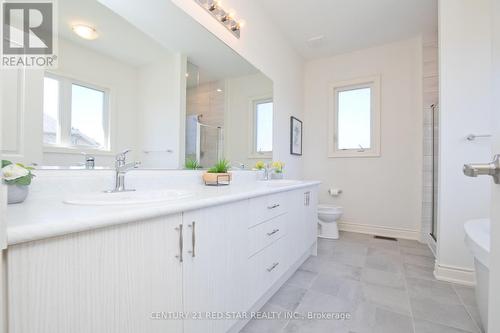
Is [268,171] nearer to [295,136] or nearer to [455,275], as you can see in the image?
[295,136]

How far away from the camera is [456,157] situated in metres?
1.85

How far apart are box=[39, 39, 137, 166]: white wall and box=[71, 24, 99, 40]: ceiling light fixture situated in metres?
0.06

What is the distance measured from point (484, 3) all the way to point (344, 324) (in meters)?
2.55

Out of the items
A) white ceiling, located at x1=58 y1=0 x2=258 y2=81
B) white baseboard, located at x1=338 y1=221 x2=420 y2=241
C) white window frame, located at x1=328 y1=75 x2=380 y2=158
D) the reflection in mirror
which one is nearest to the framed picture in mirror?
white window frame, located at x1=328 y1=75 x2=380 y2=158

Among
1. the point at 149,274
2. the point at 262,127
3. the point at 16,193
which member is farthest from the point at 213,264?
the point at 262,127

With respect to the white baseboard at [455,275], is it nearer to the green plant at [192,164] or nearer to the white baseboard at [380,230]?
the white baseboard at [380,230]

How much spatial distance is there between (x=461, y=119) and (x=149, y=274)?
7.91 ft

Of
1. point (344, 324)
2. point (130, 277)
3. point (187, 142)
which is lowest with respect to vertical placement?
point (344, 324)

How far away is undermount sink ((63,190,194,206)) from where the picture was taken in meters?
0.80

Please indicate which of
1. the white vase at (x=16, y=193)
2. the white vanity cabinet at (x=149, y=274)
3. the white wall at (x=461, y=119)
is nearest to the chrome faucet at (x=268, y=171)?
the white vanity cabinet at (x=149, y=274)

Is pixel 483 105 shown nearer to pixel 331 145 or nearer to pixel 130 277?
pixel 331 145

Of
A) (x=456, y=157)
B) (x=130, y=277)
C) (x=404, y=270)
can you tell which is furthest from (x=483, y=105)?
(x=130, y=277)

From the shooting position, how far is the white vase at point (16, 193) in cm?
74

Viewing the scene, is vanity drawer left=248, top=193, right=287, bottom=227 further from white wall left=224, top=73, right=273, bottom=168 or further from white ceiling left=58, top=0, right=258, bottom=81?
white ceiling left=58, top=0, right=258, bottom=81
